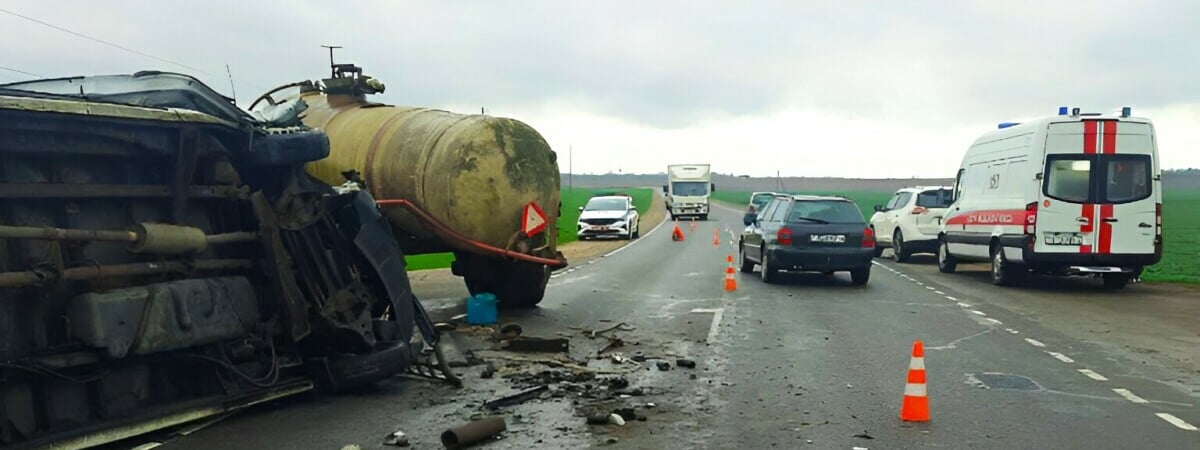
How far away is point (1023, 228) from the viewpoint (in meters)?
17.3

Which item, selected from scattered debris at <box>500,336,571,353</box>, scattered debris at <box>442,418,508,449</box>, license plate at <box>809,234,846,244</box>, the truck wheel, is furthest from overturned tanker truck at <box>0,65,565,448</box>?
license plate at <box>809,234,846,244</box>

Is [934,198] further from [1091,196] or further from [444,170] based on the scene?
[444,170]

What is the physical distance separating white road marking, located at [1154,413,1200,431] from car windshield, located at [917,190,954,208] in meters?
16.3

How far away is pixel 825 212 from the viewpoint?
18.2 meters

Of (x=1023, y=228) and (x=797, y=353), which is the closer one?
(x=797, y=353)

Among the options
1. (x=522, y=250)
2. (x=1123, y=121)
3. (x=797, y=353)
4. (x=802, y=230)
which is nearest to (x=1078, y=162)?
(x=1123, y=121)

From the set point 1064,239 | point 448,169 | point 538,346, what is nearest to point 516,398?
point 538,346

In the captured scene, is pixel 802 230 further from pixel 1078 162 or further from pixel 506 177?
pixel 506 177

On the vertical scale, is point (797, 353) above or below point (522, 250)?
below

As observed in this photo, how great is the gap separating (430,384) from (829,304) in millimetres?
8132

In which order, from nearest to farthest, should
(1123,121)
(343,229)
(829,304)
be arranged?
(343,229) < (829,304) < (1123,121)

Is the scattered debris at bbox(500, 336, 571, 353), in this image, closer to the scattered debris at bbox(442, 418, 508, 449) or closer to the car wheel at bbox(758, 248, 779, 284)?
the scattered debris at bbox(442, 418, 508, 449)

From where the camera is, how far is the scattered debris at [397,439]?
21.2ft

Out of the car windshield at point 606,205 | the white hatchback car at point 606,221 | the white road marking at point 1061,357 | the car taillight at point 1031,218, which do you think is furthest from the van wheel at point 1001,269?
the car windshield at point 606,205
